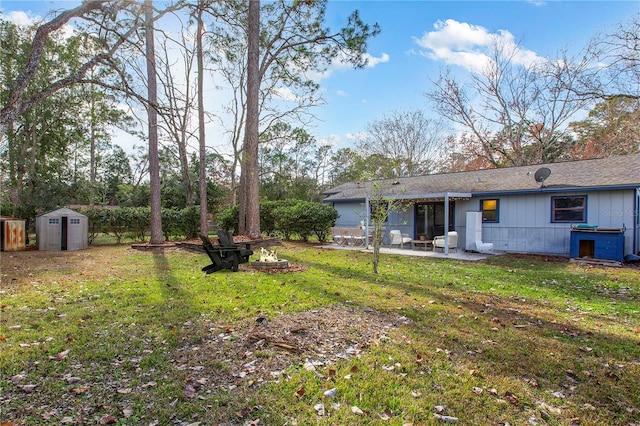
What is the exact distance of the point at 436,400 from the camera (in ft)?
9.29

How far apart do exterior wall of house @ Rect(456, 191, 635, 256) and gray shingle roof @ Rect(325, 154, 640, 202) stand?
0.43 meters

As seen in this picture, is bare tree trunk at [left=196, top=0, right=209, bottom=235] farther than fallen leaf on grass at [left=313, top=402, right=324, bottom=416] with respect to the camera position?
Yes

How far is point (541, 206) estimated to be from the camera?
41.0ft

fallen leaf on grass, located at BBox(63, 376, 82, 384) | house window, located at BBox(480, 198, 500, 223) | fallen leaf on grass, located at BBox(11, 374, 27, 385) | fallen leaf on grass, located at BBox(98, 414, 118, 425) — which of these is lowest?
fallen leaf on grass, located at BBox(98, 414, 118, 425)

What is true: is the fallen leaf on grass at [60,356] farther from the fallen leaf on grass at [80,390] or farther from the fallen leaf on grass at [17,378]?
the fallen leaf on grass at [80,390]

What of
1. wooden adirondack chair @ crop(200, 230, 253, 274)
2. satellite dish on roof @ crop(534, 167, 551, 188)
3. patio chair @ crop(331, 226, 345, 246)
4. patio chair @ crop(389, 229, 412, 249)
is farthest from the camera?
patio chair @ crop(331, 226, 345, 246)

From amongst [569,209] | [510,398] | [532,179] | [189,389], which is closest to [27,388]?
[189,389]

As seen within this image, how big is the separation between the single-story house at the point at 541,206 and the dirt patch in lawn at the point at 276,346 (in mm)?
5019

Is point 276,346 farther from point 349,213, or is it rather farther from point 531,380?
point 349,213

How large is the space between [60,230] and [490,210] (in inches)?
681

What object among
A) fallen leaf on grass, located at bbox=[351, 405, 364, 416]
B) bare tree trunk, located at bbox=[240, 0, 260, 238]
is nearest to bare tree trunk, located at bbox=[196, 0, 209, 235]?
bare tree trunk, located at bbox=[240, 0, 260, 238]

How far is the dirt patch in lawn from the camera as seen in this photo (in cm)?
321

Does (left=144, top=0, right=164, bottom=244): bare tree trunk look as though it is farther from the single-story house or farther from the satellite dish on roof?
the satellite dish on roof

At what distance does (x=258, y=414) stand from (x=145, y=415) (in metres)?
0.86
